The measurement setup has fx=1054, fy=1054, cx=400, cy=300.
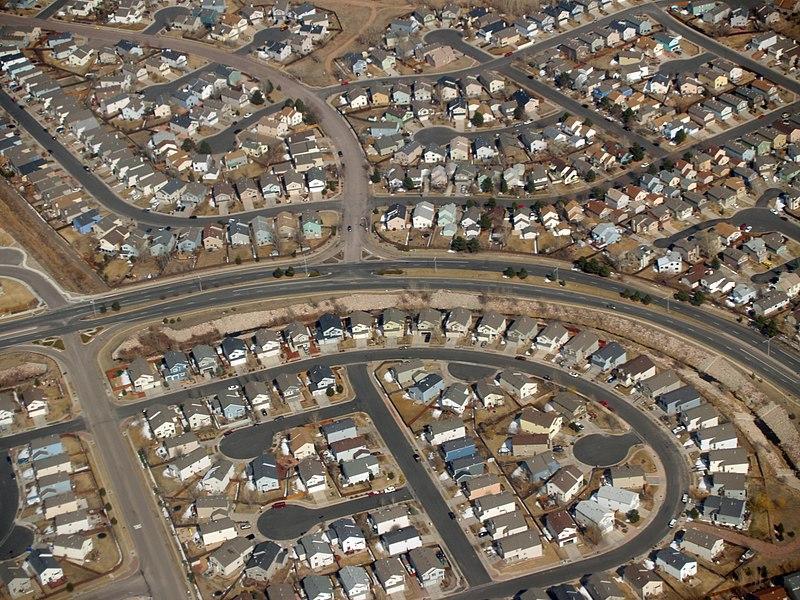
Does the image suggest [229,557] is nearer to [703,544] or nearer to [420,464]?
[420,464]

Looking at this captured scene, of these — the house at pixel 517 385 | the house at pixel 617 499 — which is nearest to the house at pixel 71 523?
the house at pixel 517 385

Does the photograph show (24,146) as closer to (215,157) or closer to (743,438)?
(215,157)

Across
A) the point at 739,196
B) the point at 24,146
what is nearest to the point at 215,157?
the point at 24,146

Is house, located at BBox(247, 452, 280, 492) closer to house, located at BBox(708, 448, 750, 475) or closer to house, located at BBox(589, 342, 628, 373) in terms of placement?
house, located at BBox(589, 342, 628, 373)

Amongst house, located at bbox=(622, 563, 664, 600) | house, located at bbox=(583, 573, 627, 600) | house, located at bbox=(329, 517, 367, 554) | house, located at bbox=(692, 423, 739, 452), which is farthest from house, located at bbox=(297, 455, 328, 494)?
house, located at bbox=(692, 423, 739, 452)

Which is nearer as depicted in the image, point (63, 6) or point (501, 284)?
point (501, 284)
